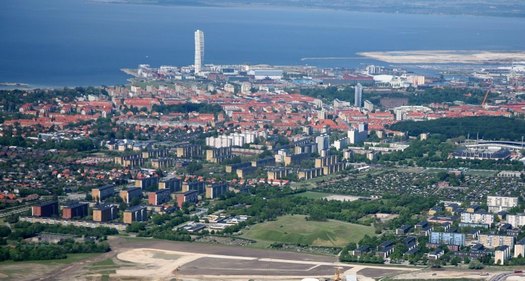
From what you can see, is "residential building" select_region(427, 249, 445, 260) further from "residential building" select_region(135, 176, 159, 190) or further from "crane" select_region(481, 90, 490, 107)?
"crane" select_region(481, 90, 490, 107)

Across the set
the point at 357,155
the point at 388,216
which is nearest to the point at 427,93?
the point at 357,155

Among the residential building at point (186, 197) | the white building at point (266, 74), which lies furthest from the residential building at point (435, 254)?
the white building at point (266, 74)

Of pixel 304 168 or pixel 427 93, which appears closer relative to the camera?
pixel 304 168

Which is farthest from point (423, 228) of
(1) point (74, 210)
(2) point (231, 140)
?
(2) point (231, 140)

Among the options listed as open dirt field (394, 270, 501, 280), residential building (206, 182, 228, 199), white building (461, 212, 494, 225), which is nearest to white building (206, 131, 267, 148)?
residential building (206, 182, 228, 199)

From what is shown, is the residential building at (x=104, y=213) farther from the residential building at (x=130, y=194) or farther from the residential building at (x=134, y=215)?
the residential building at (x=130, y=194)

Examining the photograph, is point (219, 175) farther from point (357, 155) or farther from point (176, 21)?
point (176, 21)

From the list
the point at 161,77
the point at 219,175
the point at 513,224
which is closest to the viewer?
the point at 513,224
